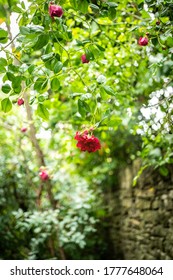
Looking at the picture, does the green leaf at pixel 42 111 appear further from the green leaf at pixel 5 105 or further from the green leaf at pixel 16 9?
the green leaf at pixel 16 9

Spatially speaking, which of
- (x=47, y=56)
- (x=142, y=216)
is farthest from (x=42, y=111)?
(x=142, y=216)

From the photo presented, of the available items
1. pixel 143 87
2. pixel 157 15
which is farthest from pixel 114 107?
pixel 157 15

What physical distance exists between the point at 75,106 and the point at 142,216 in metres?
1.28

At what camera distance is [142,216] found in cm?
293

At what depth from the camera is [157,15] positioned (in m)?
1.33

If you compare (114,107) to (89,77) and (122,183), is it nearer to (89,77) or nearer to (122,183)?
(89,77)

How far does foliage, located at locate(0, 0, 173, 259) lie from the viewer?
117cm

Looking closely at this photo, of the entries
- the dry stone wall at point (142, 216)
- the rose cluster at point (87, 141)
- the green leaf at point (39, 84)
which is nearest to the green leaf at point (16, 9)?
the green leaf at point (39, 84)

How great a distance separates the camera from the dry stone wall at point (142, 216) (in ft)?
7.98

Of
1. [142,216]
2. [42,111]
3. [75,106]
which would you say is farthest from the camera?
[142,216]

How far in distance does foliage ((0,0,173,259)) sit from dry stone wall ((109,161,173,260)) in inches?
8.6

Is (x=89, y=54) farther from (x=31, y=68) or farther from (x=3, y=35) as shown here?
(x=3, y=35)

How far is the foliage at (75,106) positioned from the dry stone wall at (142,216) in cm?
22

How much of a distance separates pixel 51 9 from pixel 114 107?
1035 mm
